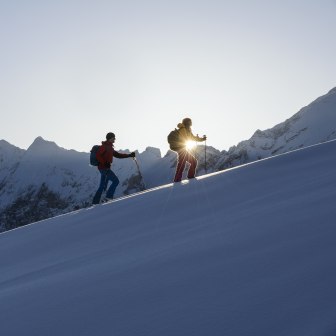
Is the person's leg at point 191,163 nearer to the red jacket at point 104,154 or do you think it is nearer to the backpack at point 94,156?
the red jacket at point 104,154

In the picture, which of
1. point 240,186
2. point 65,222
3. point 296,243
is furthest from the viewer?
point 65,222

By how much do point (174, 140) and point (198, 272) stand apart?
8.66 metres

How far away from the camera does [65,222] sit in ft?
30.2

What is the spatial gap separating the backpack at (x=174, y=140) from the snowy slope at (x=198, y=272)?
4.94 metres

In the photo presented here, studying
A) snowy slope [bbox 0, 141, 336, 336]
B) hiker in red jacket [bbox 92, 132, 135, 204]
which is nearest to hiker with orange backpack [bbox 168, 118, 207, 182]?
hiker in red jacket [bbox 92, 132, 135, 204]

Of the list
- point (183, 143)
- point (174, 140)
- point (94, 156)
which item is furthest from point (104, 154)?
point (183, 143)

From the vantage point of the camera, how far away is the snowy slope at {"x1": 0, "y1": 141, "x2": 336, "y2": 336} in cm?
258

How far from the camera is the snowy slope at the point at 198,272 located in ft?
8.46

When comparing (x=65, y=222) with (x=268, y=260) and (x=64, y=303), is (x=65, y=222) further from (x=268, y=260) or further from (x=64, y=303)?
(x=268, y=260)

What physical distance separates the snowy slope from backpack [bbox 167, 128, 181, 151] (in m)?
4.94

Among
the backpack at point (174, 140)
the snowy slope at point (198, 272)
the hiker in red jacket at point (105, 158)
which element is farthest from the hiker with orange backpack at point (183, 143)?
the snowy slope at point (198, 272)

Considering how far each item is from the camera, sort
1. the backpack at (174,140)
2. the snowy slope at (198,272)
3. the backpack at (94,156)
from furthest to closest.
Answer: the backpack at (94,156), the backpack at (174,140), the snowy slope at (198,272)

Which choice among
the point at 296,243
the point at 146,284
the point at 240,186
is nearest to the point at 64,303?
the point at 146,284

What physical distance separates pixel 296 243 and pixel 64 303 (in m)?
1.82
